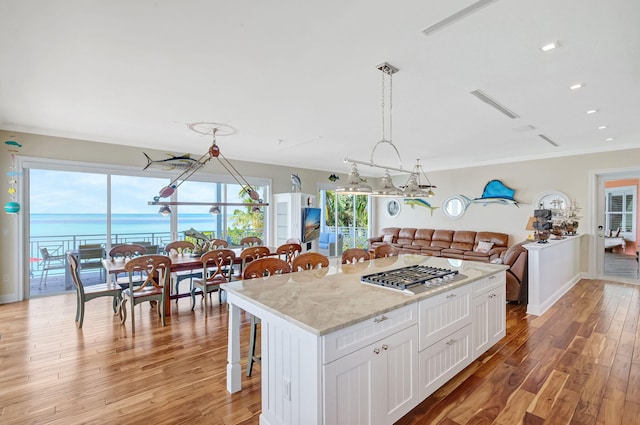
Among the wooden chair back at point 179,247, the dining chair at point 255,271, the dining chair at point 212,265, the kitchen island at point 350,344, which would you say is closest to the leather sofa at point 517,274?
the kitchen island at point 350,344

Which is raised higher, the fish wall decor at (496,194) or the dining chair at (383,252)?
the fish wall decor at (496,194)

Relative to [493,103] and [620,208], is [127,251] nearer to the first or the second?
[493,103]

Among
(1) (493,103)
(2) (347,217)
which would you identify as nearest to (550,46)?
(1) (493,103)

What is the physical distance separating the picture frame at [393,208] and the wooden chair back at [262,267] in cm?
723

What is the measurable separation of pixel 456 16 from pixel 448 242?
22.4ft

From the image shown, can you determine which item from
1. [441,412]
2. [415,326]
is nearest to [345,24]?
[415,326]

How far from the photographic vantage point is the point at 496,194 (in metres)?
7.39

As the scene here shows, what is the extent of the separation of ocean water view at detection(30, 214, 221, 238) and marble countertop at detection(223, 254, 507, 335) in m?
4.38

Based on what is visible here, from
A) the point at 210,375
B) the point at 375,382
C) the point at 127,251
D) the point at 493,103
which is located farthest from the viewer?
the point at 127,251

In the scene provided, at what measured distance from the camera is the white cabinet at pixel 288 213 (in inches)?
281

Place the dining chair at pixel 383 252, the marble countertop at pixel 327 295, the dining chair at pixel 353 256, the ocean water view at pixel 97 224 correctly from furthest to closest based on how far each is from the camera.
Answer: the ocean water view at pixel 97 224 < the dining chair at pixel 383 252 < the dining chair at pixel 353 256 < the marble countertop at pixel 327 295

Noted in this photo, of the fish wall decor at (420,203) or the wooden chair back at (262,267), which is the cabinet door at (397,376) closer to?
the wooden chair back at (262,267)

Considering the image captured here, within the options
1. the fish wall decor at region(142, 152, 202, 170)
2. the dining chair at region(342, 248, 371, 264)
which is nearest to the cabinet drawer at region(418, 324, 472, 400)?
the dining chair at region(342, 248, 371, 264)

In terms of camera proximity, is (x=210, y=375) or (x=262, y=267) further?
(x=262, y=267)
